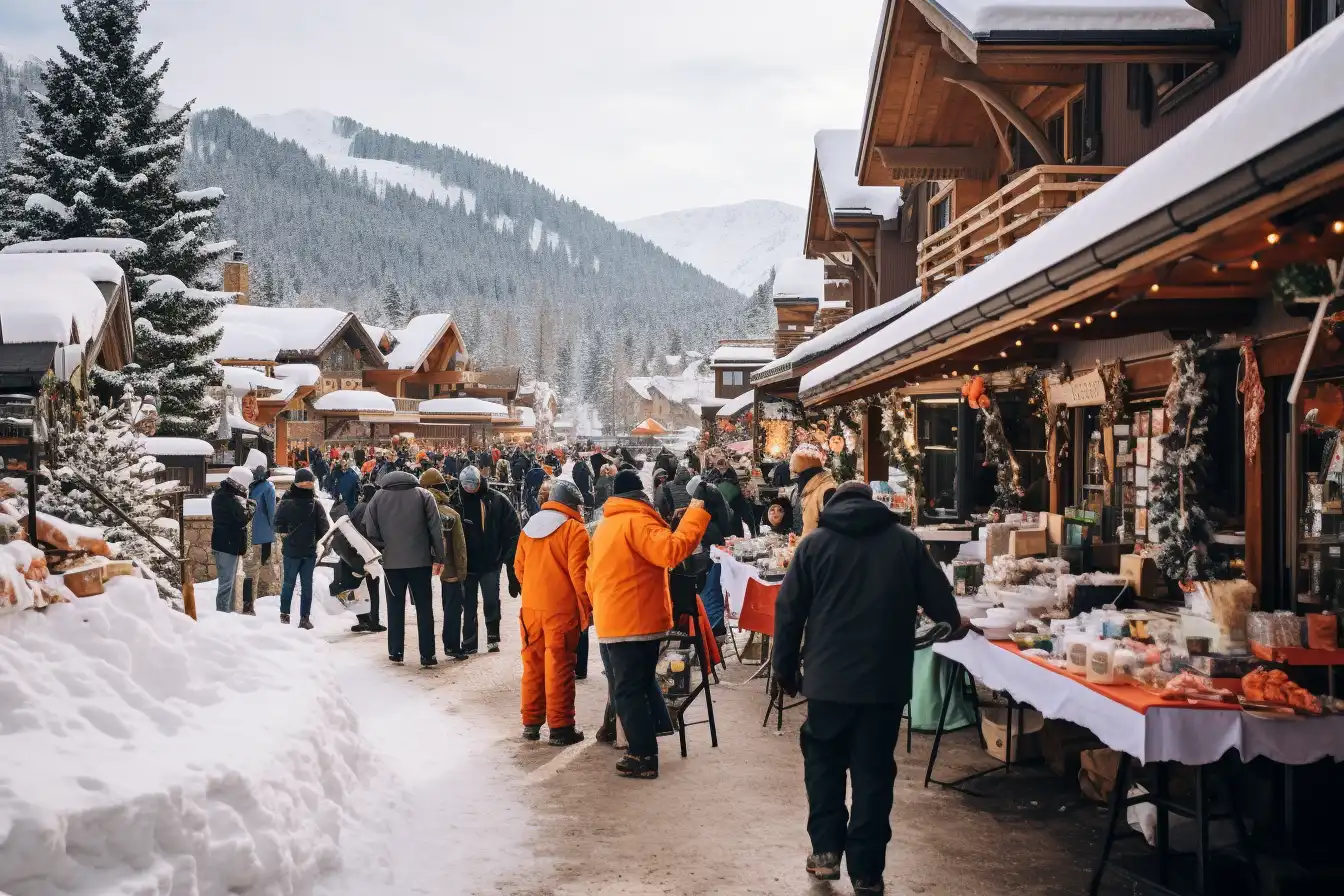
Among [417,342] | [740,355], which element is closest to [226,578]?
[740,355]

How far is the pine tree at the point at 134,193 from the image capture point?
20.7 m

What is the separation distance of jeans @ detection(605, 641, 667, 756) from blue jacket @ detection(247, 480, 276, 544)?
7266 mm

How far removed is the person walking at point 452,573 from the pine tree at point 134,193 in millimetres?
11321

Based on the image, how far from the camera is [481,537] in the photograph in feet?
36.4

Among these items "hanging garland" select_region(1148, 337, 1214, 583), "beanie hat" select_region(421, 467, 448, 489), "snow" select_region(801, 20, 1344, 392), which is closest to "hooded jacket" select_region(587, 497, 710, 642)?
"snow" select_region(801, 20, 1344, 392)

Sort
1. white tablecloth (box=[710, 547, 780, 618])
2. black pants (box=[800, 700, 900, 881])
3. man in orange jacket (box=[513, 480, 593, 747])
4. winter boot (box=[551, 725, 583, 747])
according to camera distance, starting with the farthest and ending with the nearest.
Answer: white tablecloth (box=[710, 547, 780, 618]) < winter boot (box=[551, 725, 583, 747]) < man in orange jacket (box=[513, 480, 593, 747]) < black pants (box=[800, 700, 900, 881])

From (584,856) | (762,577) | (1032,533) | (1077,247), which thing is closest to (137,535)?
(762,577)

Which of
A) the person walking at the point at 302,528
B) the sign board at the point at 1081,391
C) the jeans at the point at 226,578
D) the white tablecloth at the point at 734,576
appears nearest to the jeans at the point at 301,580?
the person walking at the point at 302,528

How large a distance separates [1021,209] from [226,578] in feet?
30.2

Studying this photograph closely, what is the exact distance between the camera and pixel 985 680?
255 inches

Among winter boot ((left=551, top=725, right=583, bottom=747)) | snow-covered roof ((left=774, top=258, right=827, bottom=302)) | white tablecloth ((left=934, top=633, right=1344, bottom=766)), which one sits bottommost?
winter boot ((left=551, top=725, right=583, bottom=747))

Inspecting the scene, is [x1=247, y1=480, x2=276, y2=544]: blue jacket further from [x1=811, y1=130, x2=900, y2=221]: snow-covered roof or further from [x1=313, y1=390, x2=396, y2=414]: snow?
[x1=313, y1=390, x2=396, y2=414]: snow

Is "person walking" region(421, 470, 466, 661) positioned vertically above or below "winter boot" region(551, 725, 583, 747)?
above

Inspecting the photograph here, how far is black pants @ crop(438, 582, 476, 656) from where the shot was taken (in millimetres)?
11156
